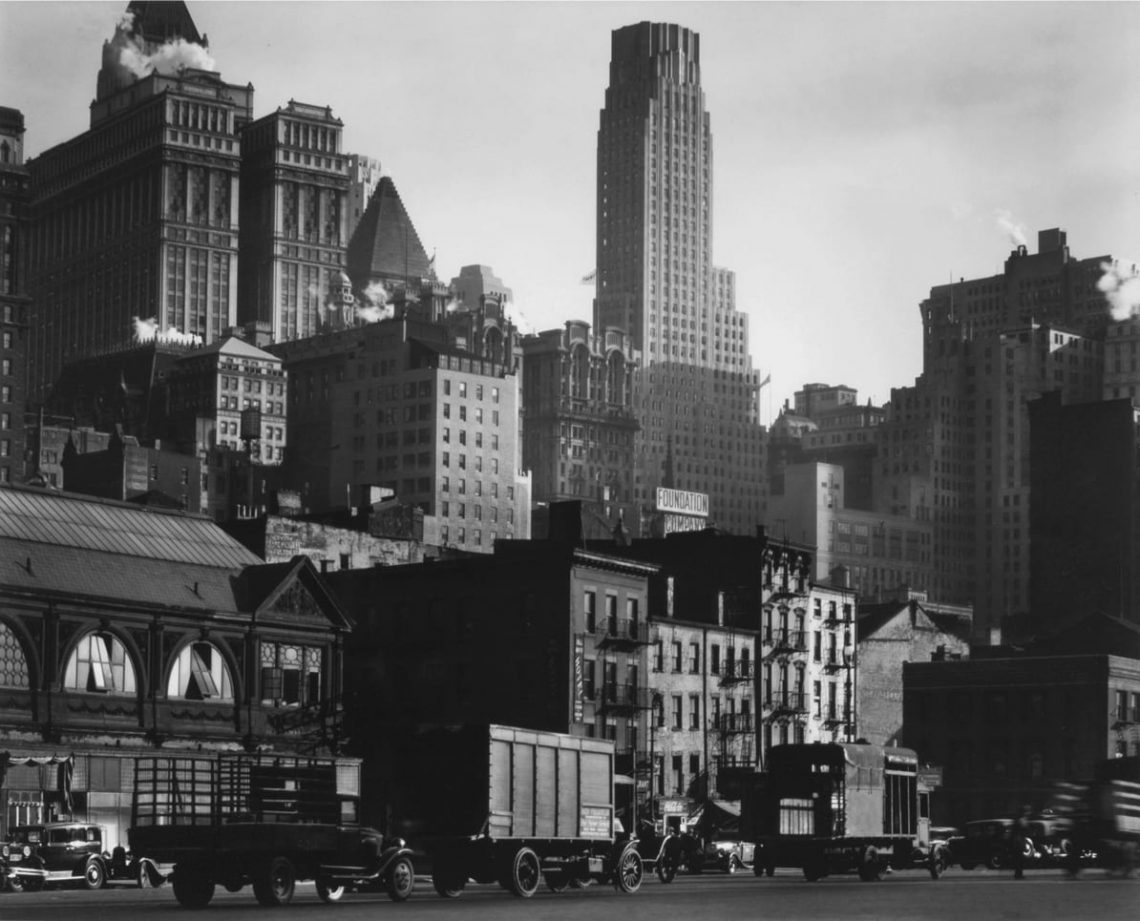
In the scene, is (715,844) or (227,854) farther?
(715,844)

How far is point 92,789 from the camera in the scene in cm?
7631

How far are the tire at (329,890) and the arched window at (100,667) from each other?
28355 mm

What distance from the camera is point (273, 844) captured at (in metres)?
47.2

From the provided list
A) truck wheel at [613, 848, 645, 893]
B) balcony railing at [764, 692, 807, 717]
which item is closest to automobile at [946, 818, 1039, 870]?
truck wheel at [613, 848, 645, 893]

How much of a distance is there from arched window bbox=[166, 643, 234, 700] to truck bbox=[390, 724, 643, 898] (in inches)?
1012

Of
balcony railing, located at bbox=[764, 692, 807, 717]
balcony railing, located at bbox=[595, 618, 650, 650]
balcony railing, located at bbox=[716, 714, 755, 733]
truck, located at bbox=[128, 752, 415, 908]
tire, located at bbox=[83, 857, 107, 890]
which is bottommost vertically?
tire, located at bbox=[83, 857, 107, 890]

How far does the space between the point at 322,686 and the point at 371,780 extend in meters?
3.88

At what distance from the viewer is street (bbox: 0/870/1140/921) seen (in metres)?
43.0

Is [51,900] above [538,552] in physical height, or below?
below

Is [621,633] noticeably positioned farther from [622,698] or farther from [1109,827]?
[1109,827]

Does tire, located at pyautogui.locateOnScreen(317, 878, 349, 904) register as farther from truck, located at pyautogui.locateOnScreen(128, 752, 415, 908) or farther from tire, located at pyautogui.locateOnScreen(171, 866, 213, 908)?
tire, located at pyautogui.locateOnScreen(171, 866, 213, 908)

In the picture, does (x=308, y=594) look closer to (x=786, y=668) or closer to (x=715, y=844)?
(x=715, y=844)

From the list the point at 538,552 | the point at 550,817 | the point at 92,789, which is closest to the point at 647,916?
the point at 550,817

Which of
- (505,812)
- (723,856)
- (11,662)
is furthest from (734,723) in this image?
(505,812)
